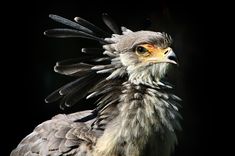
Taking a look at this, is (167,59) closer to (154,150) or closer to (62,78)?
(154,150)

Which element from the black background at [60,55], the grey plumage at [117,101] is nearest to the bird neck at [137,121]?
the grey plumage at [117,101]

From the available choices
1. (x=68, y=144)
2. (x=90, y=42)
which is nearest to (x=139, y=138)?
(x=68, y=144)

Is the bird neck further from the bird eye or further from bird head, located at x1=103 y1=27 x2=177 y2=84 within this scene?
the bird eye

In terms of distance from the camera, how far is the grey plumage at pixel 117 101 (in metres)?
3.42

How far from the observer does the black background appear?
4.65m

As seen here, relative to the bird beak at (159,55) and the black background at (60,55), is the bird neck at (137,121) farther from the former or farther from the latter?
the black background at (60,55)

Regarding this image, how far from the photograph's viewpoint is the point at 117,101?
11.6 ft

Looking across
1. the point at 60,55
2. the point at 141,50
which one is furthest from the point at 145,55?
the point at 60,55

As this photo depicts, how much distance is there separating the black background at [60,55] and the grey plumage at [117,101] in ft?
3.08

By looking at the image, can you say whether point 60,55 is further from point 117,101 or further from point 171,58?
point 171,58

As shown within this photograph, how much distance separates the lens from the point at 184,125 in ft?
15.4

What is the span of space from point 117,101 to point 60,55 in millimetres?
1247

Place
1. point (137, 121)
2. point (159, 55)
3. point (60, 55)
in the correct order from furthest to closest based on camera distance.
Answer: point (60, 55), point (159, 55), point (137, 121)

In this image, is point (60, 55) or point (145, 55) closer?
point (145, 55)
